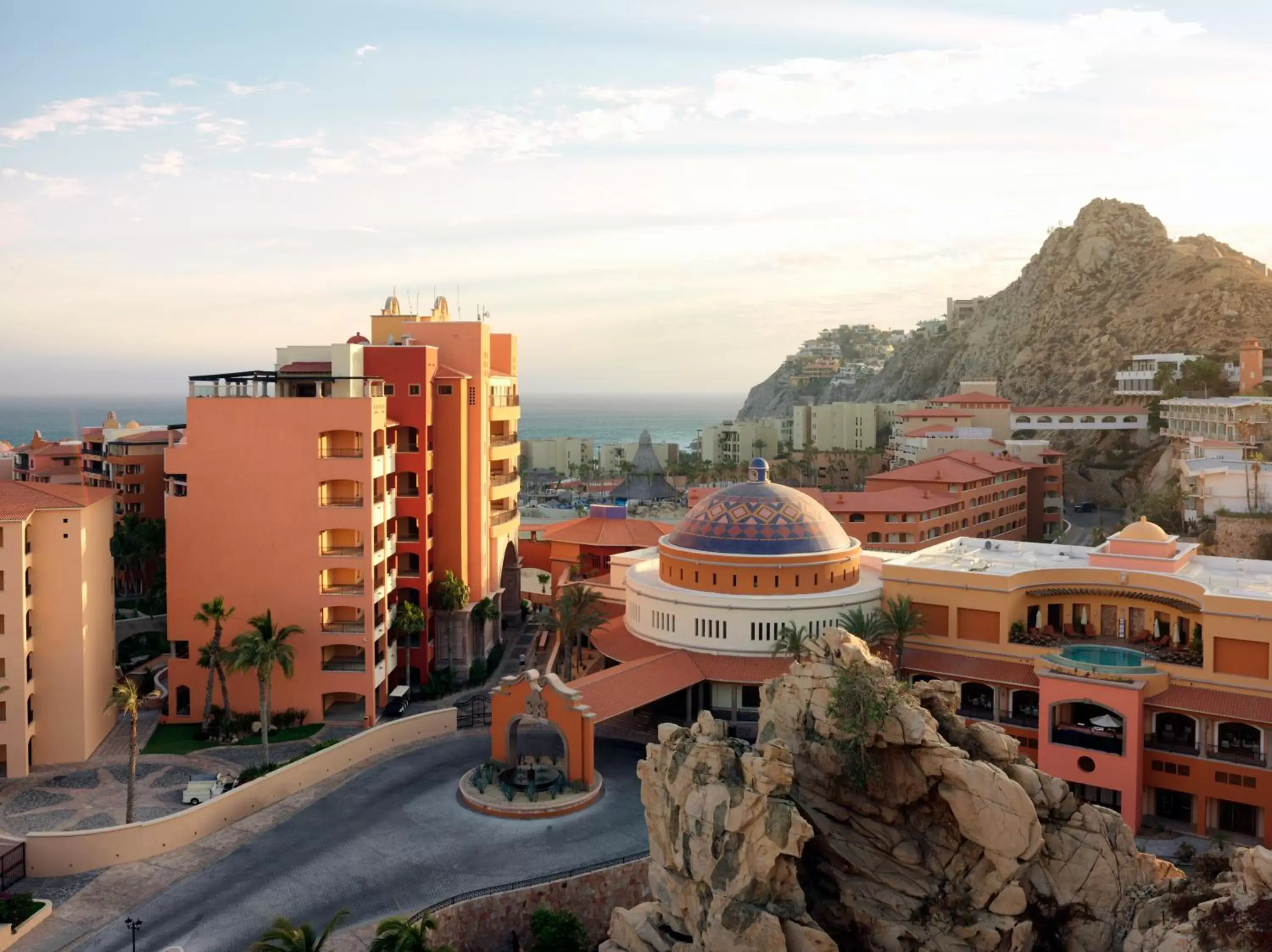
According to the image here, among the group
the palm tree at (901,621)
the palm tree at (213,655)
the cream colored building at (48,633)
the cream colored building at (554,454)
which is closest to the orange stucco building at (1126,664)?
the palm tree at (901,621)

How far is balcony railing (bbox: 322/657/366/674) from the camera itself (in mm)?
46938

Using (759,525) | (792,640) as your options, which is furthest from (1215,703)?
(759,525)

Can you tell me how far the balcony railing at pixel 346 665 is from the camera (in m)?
46.9

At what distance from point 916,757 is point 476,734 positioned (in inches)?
892

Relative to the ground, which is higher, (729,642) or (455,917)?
(729,642)

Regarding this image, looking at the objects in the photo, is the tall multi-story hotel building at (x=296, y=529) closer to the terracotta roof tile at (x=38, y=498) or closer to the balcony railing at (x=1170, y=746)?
the terracotta roof tile at (x=38, y=498)

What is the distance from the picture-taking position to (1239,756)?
39312 mm

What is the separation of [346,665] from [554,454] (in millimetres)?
136671

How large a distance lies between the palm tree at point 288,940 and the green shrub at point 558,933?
21.6 feet

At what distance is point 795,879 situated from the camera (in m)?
25.7

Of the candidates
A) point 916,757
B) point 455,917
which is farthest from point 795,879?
point 455,917

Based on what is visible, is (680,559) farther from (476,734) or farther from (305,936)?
(305,936)

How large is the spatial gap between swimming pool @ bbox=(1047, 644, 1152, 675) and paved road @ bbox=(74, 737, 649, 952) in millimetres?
16678

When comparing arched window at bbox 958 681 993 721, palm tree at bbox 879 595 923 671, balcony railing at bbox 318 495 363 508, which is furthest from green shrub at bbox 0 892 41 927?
arched window at bbox 958 681 993 721
